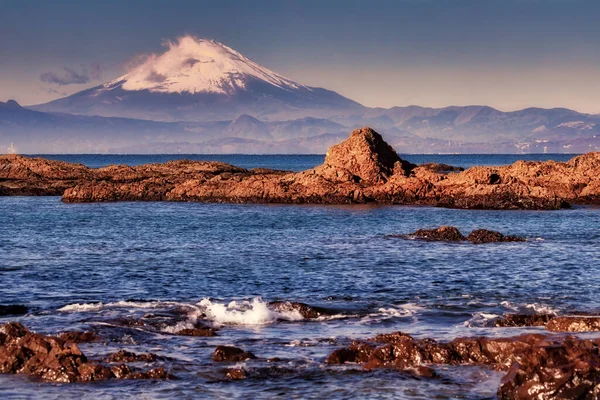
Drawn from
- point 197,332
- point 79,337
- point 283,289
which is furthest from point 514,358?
point 283,289

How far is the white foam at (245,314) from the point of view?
78.9 ft

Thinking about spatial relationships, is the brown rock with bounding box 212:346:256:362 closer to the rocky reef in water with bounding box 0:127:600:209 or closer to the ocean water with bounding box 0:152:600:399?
the ocean water with bounding box 0:152:600:399

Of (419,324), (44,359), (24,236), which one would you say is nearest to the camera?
(44,359)

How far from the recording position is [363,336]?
21.8 metres

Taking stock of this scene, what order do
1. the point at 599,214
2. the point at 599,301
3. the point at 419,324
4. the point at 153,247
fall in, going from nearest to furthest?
the point at 419,324, the point at 599,301, the point at 153,247, the point at 599,214

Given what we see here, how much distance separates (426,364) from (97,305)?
Answer: 465 inches

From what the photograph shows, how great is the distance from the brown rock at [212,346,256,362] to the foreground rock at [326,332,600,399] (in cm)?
198

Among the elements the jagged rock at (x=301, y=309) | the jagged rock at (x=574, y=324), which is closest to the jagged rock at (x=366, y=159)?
the jagged rock at (x=301, y=309)

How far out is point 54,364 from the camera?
59.2ft

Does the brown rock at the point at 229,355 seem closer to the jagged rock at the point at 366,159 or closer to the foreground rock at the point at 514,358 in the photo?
the foreground rock at the point at 514,358

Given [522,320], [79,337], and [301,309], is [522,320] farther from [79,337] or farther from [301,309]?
[79,337]

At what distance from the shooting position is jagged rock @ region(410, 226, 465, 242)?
142ft

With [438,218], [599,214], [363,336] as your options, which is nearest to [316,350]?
[363,336]

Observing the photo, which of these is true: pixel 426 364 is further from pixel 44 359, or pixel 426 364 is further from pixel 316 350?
pixel 44 359
